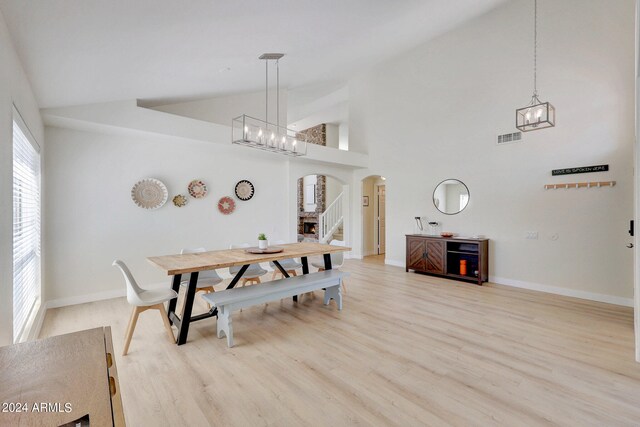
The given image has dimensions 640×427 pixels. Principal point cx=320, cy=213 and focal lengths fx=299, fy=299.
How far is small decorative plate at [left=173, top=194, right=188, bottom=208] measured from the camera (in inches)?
196

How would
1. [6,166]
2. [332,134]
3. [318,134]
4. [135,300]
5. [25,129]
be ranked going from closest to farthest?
Result: [6,166] → [25,129] → [135,300] → [332,134] → [318,134]

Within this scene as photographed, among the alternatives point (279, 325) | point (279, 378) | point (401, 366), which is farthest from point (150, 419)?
point (401, 366)

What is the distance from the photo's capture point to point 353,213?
8.07 m

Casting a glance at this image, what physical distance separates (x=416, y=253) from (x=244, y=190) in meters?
3.67

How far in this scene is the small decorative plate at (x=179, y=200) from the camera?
16.3 feet

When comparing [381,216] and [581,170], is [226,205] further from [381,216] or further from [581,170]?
[581,170]

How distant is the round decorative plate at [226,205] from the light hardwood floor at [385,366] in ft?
6.46

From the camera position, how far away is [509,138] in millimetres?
5172

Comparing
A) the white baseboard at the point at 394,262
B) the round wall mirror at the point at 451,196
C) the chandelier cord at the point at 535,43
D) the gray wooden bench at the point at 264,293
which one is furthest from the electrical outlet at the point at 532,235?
the gray wooden bench at the point at 264,293

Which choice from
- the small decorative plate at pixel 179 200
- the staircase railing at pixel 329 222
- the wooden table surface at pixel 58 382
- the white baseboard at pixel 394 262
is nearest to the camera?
the wooden table surface at pixel 58 382

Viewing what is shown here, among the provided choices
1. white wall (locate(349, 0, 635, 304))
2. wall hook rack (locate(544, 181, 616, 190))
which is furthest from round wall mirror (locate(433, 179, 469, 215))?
wall hook rack (locate(544, 181, 616, 190))

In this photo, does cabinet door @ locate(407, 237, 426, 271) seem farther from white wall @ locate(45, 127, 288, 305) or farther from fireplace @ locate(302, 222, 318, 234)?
fireplace @ locate(302, 222, 318, 234)

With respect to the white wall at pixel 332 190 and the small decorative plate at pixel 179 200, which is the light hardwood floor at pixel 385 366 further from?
the white wall at pixel 332 190

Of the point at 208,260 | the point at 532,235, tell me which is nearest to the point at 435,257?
the point at 532,235
